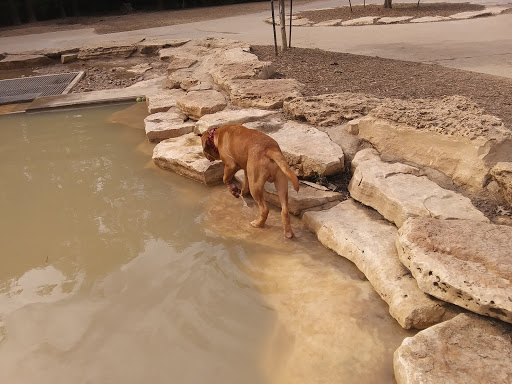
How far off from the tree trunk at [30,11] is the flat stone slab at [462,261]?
1900 cm

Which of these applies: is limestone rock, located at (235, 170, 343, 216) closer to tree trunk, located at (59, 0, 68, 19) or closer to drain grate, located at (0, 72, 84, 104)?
drain grate, located at (0, 72, 84, 104)

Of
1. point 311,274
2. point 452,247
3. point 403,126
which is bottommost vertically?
point 311,274

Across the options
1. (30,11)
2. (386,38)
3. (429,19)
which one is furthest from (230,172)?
(30,11)

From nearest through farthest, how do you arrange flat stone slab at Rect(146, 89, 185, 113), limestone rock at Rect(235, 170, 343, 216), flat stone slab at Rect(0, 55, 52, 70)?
limestone rock at Rect(235, 170, 343, 216) → flat stone slab at Rect(146, 89, 185, 113) → flat stone slab at Rect(0, 55, 52, 70)

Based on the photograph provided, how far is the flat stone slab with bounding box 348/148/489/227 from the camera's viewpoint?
9.82 ft

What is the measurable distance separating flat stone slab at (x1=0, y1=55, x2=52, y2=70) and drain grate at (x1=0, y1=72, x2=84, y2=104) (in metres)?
1.51

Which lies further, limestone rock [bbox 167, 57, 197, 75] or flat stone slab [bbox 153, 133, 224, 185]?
limestone rock [bbox 167, 57, 197, 75]

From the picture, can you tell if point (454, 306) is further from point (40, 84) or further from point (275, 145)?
point (40, 84)

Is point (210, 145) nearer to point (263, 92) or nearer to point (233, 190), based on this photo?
point (233, 190)

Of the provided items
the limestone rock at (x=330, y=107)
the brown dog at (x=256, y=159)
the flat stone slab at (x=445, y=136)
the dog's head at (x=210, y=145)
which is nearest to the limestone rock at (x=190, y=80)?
the limestone rock at (x=330, y=107)

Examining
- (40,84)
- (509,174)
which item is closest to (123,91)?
(40,84)

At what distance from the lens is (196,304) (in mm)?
2777

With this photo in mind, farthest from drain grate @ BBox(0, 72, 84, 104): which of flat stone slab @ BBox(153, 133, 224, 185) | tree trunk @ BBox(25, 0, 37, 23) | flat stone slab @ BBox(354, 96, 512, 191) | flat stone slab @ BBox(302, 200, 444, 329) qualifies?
tree trunk @ BBox(25, 0, 37, 23)

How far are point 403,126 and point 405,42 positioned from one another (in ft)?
17.6
